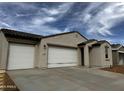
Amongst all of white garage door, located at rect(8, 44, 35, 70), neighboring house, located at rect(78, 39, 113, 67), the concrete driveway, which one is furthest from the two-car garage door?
the concrete driveway

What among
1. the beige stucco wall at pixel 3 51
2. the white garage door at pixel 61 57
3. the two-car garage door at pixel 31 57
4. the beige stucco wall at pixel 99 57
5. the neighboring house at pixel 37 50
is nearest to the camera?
the beige stucco wall at pixel 3 51

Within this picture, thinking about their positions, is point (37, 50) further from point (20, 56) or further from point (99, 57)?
point (99, 57)

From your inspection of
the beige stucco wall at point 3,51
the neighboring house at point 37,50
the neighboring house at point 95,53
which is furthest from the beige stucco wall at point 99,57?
the beige stucco wall at point 3,51

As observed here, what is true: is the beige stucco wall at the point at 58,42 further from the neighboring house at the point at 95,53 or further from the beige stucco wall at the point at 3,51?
the beige stucco wall at the point at 3,51

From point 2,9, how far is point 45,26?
19.9ft

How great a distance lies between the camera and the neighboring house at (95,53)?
15.3 metres

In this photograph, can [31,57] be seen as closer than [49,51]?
Yes

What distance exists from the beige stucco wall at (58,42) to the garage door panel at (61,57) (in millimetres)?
614

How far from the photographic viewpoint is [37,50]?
1234 cm

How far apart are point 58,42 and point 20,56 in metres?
4.60

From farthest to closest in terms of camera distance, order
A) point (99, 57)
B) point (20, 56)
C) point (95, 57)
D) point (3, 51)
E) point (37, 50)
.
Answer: point (95, 57)
point (99, 57)
point (37, 50)
point (20, 56)
point (3, 51)

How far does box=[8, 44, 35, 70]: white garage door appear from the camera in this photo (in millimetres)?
10539

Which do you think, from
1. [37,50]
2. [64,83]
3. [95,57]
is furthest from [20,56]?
[95,57]

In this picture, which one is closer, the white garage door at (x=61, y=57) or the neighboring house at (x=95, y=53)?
the white garage door at (x=61, y=57)
